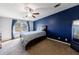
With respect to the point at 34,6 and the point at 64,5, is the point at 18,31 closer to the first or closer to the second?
the point at 34,6

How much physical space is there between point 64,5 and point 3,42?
1.48 meters

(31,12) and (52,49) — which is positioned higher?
(31,12)

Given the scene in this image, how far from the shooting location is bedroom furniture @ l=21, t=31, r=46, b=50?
176 cm

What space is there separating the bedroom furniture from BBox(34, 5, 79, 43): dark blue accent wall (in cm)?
15

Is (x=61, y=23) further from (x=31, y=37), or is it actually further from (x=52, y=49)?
(x=31, y=37)

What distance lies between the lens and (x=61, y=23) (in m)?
1.83

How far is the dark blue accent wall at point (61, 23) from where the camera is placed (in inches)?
67.8

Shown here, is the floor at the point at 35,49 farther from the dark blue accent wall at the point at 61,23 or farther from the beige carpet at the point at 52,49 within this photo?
the dark blue accent wall at the point at 61,23

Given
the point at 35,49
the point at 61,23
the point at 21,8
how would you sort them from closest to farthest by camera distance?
the point at 21,8 < the point at 35,49 < the point at 61,23

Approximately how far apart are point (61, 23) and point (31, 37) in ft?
2.50

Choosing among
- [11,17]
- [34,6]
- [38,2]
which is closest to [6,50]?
[11,17]

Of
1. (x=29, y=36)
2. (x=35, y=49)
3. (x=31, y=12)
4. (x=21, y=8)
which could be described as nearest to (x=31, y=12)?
(x=31, y=12)

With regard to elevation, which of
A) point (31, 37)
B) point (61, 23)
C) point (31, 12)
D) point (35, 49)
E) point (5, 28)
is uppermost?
point (31, 12)

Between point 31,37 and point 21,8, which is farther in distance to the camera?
point 31,37
